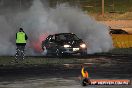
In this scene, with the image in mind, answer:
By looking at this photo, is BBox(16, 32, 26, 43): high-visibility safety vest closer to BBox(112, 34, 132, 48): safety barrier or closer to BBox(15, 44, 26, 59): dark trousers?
BBox(15, 44, 26, 59): dark trousers

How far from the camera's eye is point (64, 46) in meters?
31.4

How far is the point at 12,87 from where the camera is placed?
15844mm

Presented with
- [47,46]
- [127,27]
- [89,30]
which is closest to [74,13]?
[89,30]

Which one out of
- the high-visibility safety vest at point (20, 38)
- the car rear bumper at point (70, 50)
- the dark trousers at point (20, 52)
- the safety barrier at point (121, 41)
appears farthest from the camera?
the safety barrier at point (121, 41)

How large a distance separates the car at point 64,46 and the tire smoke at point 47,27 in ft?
8.31

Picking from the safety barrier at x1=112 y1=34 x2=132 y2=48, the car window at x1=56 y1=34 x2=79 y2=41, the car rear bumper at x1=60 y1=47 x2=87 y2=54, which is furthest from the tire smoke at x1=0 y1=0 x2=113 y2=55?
the car rear bumper at x1=60 y1=47 x2=87 y2=54

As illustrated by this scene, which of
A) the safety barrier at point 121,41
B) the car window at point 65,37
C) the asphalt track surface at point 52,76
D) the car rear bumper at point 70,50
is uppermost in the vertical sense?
the car window at point 65,37

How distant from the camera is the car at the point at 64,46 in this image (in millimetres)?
31359

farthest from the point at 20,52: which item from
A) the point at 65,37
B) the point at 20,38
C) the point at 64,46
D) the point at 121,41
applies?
the point at 121,41

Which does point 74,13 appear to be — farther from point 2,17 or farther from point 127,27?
point 127,27

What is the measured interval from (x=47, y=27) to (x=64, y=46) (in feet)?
17.7

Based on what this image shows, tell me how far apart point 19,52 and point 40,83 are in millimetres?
11375

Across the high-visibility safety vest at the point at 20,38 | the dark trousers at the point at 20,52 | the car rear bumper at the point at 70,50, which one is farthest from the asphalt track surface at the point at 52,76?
the car rear bumper at the point at 70,50

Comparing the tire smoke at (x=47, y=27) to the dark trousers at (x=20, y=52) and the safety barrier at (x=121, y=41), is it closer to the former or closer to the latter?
the safety barrier at (x=121, y=41)
